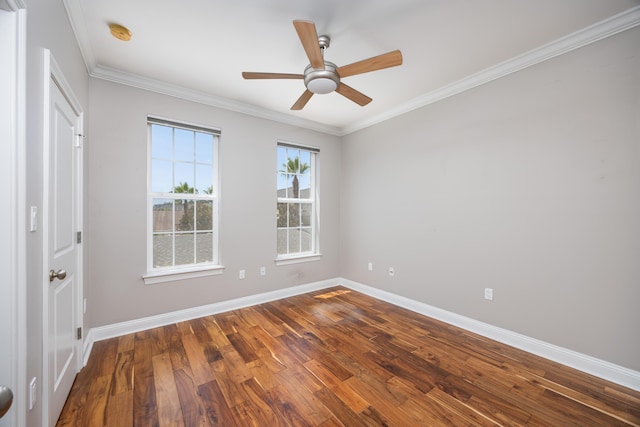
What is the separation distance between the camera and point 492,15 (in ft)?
6.14

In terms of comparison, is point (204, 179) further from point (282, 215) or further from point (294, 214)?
point (294, 214)

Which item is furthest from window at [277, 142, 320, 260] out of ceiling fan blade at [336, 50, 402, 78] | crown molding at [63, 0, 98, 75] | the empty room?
crown molding at [63, 0, 98, 75]

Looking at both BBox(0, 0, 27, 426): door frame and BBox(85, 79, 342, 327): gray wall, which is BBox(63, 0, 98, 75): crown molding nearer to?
BBox(85, 79, 342, 327): gray wall

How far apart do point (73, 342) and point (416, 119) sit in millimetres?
3981

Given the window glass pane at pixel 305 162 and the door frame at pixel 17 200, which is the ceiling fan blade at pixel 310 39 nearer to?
the door frame at pixel 17 200

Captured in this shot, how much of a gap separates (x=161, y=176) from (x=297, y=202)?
1.85 m

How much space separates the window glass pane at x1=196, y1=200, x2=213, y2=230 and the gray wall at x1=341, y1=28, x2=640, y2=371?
2.46m

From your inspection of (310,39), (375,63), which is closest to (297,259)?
(375,63)

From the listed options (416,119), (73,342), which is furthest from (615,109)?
(73,342)

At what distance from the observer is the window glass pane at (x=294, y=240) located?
4.02 m

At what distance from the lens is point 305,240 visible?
4.21m

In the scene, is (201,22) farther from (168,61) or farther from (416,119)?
(416,119)

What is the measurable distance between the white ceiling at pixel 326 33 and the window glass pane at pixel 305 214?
1.76 meters

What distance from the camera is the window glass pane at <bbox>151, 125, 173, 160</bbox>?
291 centimetres
